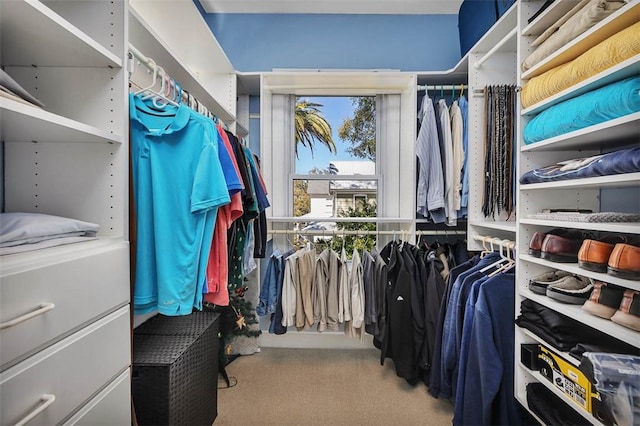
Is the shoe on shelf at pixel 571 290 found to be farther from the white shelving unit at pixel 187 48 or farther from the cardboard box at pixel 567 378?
the white shelving unit at pixel 187 48

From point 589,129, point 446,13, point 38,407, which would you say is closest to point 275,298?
point 38,407

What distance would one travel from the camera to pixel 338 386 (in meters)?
1.92

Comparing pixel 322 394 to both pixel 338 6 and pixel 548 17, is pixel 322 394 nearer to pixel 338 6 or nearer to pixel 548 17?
pixel 548 17

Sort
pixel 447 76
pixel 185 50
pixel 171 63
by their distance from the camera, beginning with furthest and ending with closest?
pixel 447 76
pixel 185 50
pixel 171 63

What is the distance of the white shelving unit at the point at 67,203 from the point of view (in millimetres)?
614

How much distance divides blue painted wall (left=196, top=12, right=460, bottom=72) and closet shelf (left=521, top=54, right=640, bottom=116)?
1.57 m

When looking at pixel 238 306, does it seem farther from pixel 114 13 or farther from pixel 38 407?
pixel 114 13

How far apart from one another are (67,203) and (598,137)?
6.43ft

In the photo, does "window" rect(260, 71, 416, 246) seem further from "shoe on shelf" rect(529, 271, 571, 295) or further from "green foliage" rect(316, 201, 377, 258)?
"shoe on shelf" rect(529, 271, 571, 295)

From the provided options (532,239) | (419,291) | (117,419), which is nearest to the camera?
(117,419)

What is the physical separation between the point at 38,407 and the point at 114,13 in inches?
45.9

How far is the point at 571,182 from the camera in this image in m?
1.04

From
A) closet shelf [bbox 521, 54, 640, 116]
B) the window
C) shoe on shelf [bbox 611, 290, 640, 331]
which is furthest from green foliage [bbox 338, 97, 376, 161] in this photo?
shoe on shelf [bbox 611, 290, 640, 331]

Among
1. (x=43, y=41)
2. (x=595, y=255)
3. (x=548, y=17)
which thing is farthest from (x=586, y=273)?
(x=43, y=41)
